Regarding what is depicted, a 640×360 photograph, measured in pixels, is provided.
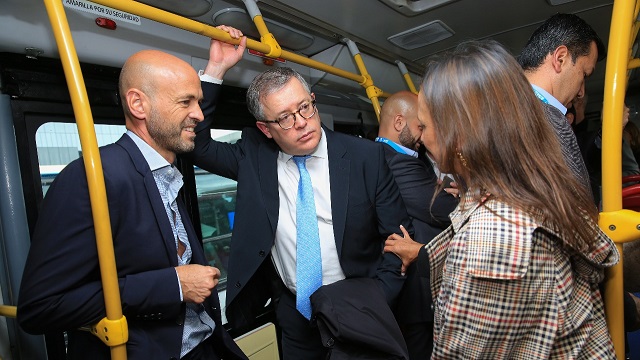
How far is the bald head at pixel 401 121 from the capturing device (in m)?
2.97

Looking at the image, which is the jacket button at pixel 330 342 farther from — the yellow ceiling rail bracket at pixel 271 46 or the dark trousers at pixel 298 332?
the yellow ceiling rail bracket at pixel 271 46

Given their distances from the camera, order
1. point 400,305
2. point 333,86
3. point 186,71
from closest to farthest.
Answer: point 186,71 < point 400,305 < point 333,86

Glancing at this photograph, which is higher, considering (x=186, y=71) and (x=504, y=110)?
(x=186, y=71)

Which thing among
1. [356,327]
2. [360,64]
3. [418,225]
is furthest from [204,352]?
[360,64]

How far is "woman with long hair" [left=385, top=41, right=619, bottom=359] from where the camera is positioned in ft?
3.33

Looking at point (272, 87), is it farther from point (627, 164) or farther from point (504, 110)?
point (627, 164)

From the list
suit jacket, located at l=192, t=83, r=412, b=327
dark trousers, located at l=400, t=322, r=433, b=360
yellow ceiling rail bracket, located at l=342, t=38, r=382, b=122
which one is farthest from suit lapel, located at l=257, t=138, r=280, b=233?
yellow ceiling rail bracket, located at l=342, t=38, r=382, b=122

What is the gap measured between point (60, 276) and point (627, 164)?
5163 millimetres

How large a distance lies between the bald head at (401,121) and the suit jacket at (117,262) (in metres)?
2.02

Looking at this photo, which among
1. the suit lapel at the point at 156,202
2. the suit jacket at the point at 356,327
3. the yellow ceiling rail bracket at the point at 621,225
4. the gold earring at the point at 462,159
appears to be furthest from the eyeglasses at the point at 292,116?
the yellow ceiling rail bracket at the point at 621,225

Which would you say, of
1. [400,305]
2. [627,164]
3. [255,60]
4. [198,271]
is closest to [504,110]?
[198,271]

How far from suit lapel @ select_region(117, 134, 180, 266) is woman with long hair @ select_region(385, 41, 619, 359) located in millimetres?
1034

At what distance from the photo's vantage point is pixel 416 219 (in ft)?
7.66

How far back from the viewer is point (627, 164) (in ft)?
13.5
